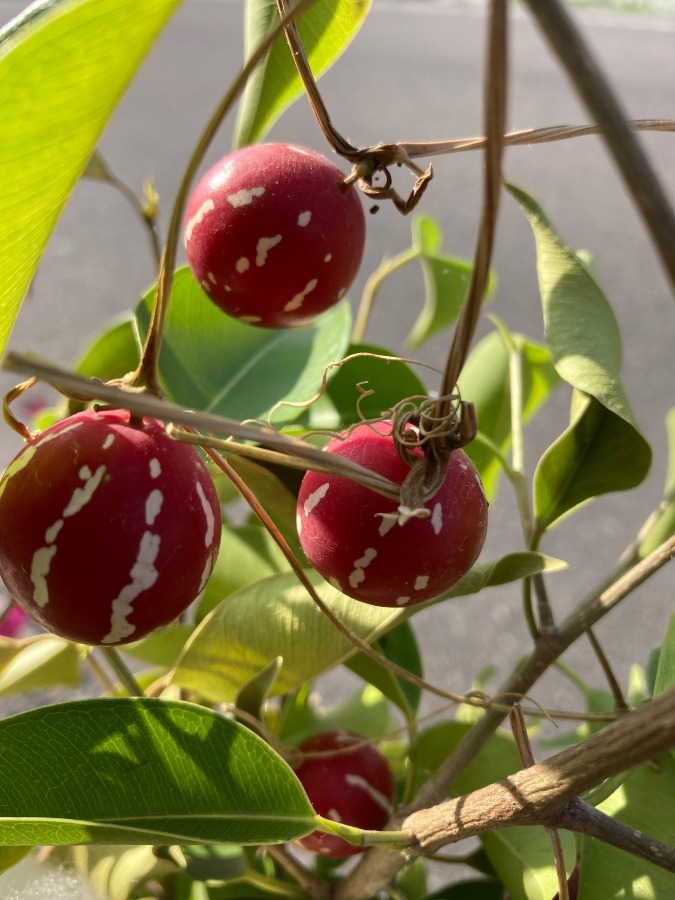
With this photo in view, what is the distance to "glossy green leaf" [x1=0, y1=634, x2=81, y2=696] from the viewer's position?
316 mm

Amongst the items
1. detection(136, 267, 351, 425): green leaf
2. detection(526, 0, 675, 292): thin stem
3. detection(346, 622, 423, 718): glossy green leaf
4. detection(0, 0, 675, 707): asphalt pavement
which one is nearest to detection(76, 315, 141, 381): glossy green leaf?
detection(136, 267, 351, 425): green leaf

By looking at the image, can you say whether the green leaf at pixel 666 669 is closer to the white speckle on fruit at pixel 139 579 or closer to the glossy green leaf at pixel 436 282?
the white speckle on fruit at pixel 139 579

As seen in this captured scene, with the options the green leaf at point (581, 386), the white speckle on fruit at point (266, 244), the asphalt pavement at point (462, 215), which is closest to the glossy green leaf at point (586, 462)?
the green leaf at point (581, 386)

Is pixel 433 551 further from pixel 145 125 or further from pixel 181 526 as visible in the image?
pixel 145 125

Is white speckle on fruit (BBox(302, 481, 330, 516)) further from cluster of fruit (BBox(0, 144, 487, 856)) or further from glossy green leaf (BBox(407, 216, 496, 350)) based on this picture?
glossy green leaf (BBox(407, 216, 496, 350))

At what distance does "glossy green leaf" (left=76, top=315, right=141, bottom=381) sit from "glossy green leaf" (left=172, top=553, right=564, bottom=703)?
12cm

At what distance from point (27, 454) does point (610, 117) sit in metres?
0.14

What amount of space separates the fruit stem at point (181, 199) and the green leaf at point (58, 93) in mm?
16

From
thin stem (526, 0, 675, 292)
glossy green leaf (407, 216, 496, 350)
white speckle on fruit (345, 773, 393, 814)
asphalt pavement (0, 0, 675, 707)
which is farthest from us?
asphalt pavement (0, 0, 675, 707)

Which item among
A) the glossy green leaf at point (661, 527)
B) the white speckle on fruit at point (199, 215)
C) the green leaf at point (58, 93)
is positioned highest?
the green leaf at point (58, 93)

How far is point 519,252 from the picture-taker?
1.33 meters

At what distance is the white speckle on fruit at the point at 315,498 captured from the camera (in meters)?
0.20

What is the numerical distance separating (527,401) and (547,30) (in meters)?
0.31

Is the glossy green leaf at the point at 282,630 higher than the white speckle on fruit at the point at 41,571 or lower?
lower
